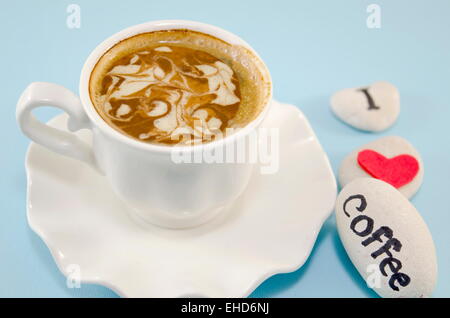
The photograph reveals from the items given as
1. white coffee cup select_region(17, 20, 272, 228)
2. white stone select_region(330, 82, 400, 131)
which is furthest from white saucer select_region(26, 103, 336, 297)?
white stone select_region(330, 82, 400, 131)

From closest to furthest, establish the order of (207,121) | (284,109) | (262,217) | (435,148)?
(207,121) < (262,217) < (284,109) < (435,148)

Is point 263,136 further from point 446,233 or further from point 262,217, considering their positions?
point 446,233

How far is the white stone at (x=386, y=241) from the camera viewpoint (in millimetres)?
1708

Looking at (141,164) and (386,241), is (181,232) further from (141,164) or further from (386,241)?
(386,241)

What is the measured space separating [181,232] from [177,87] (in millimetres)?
421

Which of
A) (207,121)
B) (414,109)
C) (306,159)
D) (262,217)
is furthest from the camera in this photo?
(414,109)

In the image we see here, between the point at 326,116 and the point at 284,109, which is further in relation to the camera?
the point at 326,116

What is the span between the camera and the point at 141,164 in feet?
5.25

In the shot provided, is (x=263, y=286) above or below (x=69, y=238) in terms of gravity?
below

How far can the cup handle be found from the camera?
1.66 meters

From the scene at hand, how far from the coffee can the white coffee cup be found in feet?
0.15

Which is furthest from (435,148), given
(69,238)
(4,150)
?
(4,150)

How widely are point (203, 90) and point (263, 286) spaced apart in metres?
0.59

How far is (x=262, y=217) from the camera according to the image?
6.11 feet
